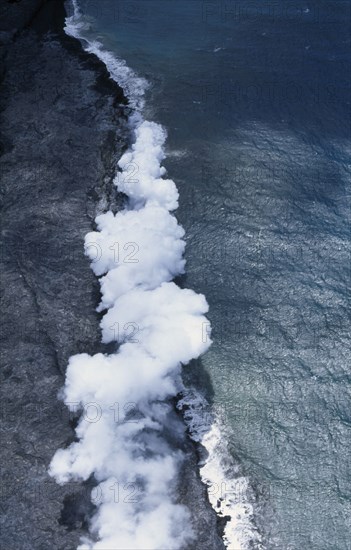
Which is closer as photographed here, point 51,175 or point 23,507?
point 23,507

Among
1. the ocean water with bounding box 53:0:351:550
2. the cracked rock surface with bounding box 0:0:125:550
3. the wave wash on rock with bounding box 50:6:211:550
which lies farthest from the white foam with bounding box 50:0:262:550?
the cracked rock surface with bounding box 0:0:125:550

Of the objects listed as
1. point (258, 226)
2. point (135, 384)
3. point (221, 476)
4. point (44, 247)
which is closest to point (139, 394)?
point (135, 384)

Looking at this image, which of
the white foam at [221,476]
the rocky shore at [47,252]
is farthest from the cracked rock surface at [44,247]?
the white foam at [221,476]

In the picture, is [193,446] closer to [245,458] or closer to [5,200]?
[245,458]

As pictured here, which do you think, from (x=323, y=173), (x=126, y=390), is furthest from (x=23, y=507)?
(x=323, y=173)

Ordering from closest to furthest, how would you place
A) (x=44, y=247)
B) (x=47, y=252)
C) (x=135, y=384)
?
(x=135, y=384)
(x=47, y=252)
(x=44, y=247)

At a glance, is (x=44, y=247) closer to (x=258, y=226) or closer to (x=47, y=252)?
(x=47, y=252)

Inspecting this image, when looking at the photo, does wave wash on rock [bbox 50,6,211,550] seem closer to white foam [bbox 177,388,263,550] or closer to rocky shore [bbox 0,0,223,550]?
rocky shore [bbox 0,0,223,550]
